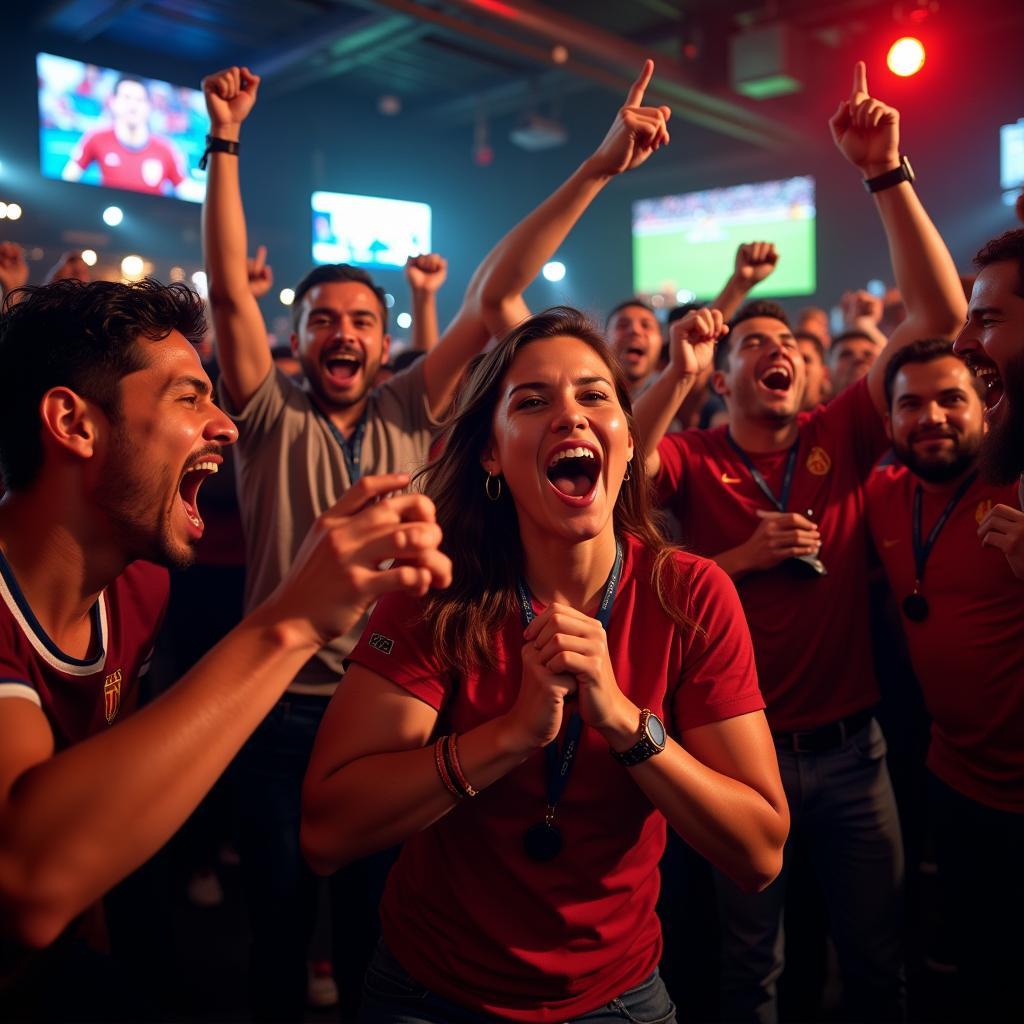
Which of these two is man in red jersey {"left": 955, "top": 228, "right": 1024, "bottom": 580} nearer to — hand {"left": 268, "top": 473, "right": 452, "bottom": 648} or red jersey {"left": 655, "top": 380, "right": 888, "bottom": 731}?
red jersey {"left": 655, "top": 380, "right": 888, "bottom": 731}

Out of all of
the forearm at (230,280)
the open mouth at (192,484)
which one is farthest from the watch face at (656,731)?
the forearm at (230,280)

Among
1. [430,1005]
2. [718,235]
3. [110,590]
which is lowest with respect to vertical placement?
[430,1005]

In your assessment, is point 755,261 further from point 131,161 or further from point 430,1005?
point 131,161

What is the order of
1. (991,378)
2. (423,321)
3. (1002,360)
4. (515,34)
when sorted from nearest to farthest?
(1002,360)
(991,378)
(423,321)
(515,34)

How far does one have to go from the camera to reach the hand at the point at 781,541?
235 centimetres

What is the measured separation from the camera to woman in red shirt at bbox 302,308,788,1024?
1.41 m

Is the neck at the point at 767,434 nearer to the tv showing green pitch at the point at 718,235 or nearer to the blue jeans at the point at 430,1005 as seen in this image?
the blue jeans at the point at 430,1005

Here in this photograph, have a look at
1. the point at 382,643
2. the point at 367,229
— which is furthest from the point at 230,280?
the point at 367,229

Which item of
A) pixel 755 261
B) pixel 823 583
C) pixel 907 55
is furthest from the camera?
pixel 907 55

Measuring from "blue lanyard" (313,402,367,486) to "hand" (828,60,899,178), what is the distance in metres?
1.53

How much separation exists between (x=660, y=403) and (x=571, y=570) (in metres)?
0.93

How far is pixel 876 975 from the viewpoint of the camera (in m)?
2.26

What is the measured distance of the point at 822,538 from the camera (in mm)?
2539

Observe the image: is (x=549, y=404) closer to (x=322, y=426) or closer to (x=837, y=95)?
(x=322, y=426)
